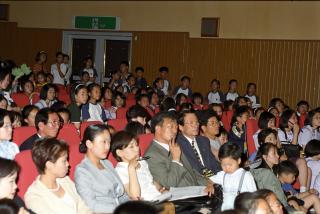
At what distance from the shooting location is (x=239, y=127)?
6660 millimetres

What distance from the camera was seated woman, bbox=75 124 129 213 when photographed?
323 centimetres

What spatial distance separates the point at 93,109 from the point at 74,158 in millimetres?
3247

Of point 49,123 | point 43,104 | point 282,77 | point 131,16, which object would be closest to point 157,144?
point 49,123

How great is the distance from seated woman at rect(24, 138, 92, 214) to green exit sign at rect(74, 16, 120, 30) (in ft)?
30.9

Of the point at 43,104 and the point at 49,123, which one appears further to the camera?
the point at 43,104

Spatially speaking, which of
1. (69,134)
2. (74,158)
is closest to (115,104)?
(69,134)

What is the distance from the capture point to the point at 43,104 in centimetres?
666

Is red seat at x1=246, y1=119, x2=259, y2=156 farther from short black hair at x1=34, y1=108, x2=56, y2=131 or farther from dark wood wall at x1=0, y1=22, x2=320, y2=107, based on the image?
dark wood wall at x1=0, y1=22, x2=320, y2=107

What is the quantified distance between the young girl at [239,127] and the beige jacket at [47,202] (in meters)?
3.59

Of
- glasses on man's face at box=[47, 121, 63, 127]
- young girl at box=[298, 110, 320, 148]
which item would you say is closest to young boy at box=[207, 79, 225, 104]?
young girl at box=[298, 110, 320, 148]

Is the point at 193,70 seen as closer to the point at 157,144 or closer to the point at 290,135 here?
the point at 290,135

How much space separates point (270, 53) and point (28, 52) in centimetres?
626

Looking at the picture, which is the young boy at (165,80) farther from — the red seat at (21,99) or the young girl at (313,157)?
the young girl at (313,157)

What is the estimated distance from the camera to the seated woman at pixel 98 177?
3.23 meters
